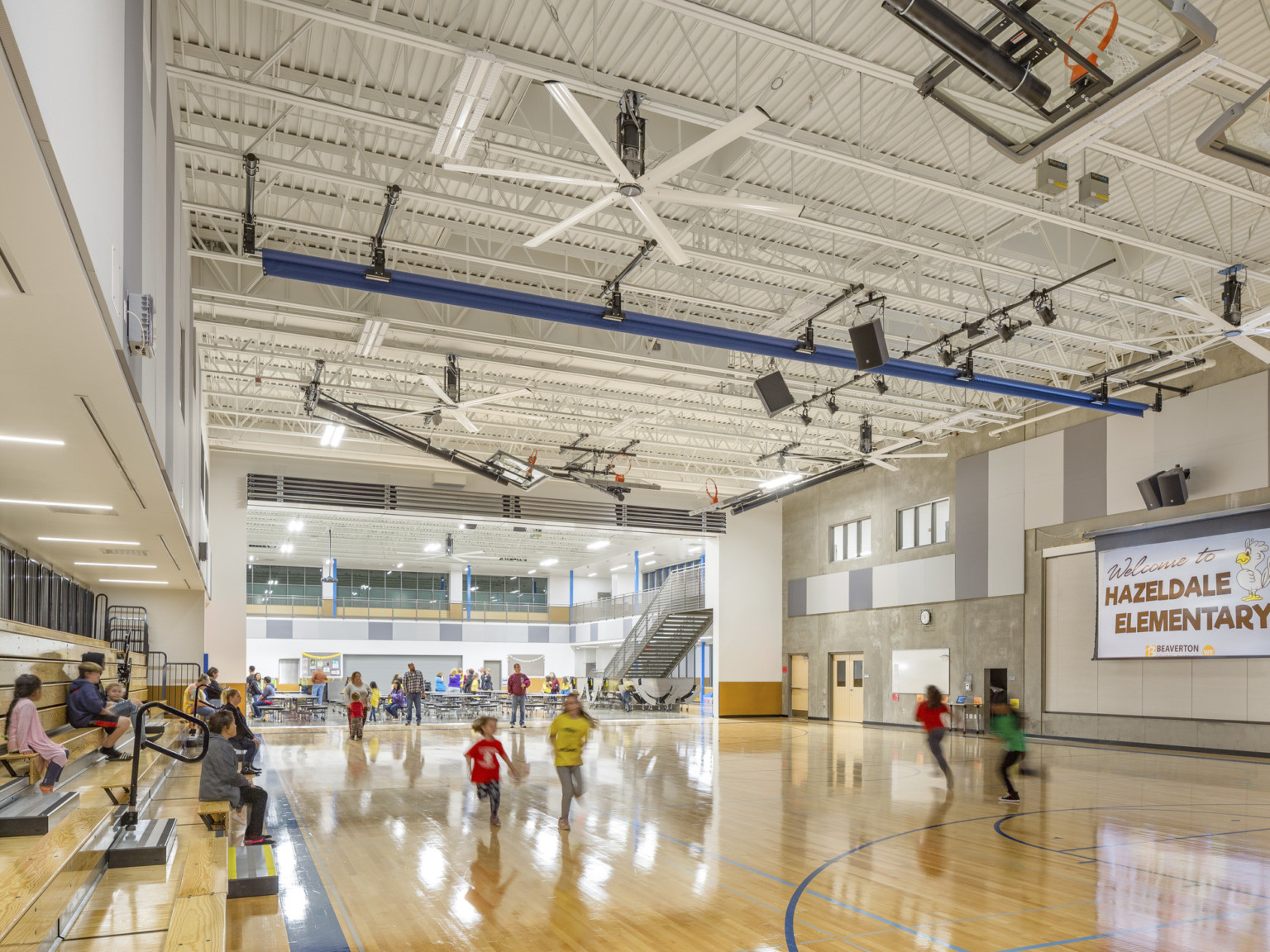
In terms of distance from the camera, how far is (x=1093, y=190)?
1012cm

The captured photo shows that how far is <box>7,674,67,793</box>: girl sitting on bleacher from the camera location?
269 inches

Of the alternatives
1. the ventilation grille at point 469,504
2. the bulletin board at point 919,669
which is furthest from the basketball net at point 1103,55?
the ventilation grille at point 469,504

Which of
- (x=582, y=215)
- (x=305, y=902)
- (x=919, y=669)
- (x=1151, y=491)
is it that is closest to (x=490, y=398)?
(x=582, y=215)

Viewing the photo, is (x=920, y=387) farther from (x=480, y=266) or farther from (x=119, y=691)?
(x=119, y=691)

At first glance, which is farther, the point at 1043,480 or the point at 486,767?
the point at 1043,480

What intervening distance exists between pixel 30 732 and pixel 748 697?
25.0 meters

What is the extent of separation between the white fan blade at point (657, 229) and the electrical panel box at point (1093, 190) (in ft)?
14.5

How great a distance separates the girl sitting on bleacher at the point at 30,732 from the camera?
6.84 m

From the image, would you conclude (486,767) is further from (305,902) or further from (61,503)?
(61,503)

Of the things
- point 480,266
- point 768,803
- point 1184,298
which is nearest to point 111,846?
point 768,803

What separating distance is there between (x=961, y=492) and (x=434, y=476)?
46.8 ft

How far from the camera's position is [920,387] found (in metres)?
21.2

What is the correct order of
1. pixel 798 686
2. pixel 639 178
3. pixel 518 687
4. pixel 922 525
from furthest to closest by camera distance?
pixel 798 686, pixel 922 525, pixel 518 687, pixel 639 178

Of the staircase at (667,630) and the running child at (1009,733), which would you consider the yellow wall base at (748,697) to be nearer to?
the staircase at (667,630)
